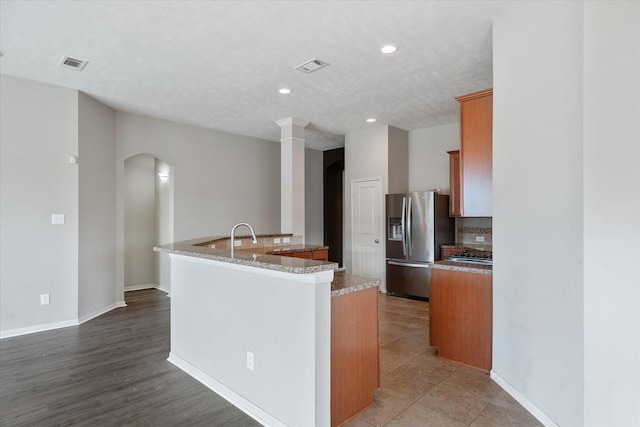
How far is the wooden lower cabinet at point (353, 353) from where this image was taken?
2.08 meters

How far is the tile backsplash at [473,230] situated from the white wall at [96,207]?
17.3ft

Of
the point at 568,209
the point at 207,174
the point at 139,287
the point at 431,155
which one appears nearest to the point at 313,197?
the point at 207,174

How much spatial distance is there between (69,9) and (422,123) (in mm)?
4790

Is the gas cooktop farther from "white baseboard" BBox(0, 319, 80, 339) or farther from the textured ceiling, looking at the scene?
"white baseboard" BBox(0, 319, 80, 339)

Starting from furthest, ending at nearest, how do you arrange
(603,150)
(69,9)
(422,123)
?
(422,123) → (69,9) → (603,150)

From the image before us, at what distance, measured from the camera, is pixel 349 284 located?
2223mm

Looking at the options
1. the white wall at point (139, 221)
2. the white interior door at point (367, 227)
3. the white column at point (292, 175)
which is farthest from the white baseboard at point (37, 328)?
the white interior door at point (367, 227)

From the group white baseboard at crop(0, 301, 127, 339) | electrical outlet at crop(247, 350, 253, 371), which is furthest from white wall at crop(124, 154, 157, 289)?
electrical outlet at crop(247, 350, 253, 371)

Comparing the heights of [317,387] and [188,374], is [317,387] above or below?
above

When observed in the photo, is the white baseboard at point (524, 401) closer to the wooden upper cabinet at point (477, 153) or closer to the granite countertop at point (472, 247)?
the wooden upper cabinet at point (477, 153)

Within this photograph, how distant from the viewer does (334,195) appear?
336 inches

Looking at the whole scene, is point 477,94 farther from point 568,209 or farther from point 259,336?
point 259,336

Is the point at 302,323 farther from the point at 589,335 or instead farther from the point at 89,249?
the point at 89,249

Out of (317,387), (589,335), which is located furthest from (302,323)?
(589,335)
